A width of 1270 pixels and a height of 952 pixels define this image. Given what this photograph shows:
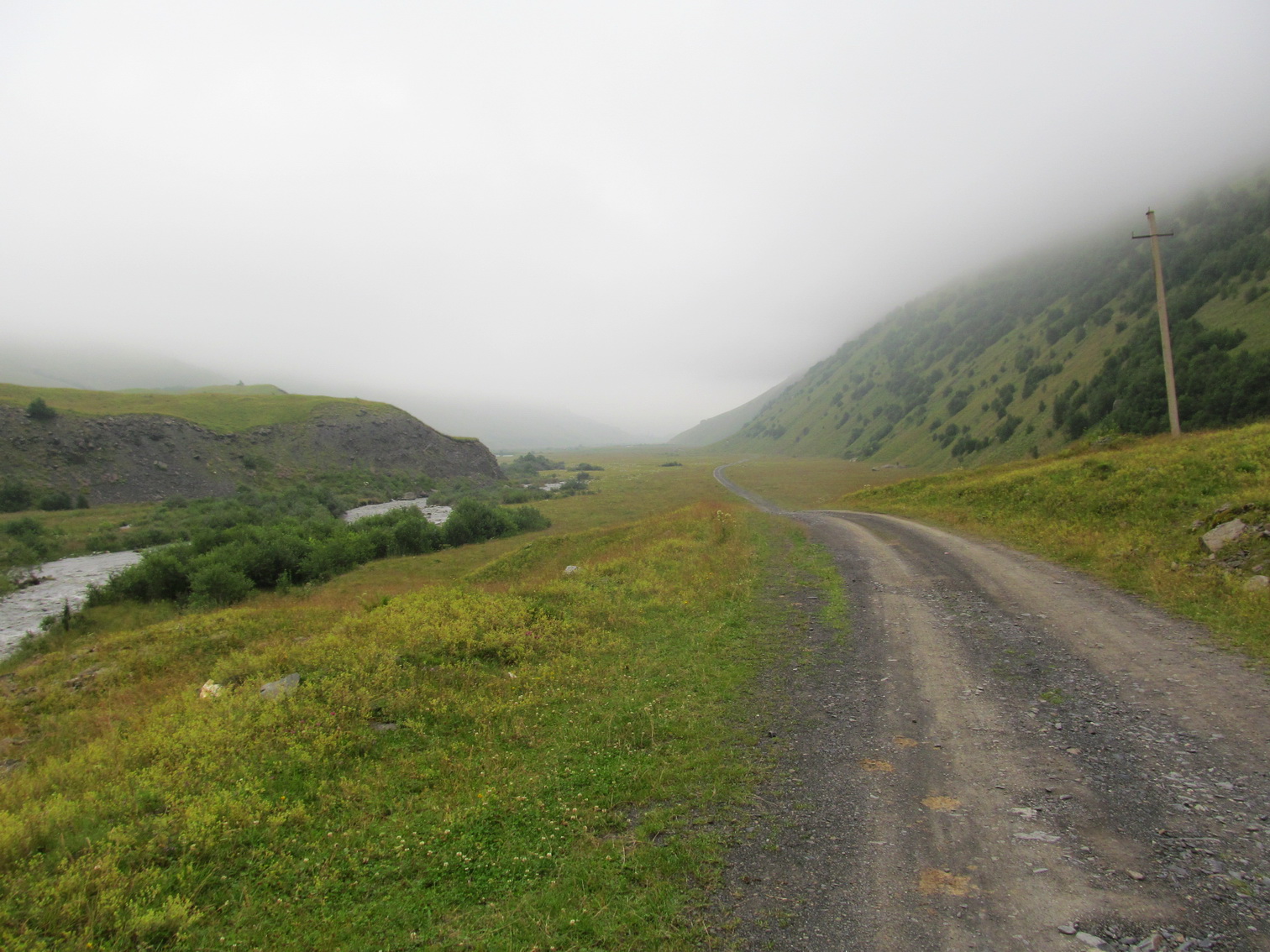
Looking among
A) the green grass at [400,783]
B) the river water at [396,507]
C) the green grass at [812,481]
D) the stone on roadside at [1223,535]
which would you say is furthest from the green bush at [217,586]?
the green grass at [812,481]

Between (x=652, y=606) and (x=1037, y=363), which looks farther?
(x=1037, y=363)

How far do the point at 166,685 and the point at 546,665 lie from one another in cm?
1037

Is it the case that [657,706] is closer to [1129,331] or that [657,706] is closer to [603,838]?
[603,838]

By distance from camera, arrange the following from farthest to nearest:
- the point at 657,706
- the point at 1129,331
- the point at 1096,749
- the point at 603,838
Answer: the point at 1129,331 → the point at 657,706 → the point at 1096,749 → the point at 603,838

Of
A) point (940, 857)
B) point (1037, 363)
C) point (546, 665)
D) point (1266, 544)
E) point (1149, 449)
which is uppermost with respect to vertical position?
point (1037, 363)

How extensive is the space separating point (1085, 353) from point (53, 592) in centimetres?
10320

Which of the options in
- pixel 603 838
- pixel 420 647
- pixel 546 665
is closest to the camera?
pixel 603 838

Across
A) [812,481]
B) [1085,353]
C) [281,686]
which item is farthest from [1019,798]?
[1085,353]

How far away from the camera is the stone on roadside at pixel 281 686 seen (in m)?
10.9

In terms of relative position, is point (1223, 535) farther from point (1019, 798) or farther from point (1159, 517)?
point (1019, 798)

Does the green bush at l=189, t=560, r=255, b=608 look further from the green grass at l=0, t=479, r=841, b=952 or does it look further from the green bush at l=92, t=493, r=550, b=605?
the green grass at l=0, t=479, r=841, b=952

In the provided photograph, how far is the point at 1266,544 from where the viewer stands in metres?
12.4

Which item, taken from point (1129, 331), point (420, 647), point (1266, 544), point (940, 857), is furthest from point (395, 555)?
point (1129, 331)

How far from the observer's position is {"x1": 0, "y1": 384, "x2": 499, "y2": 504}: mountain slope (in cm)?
5866
